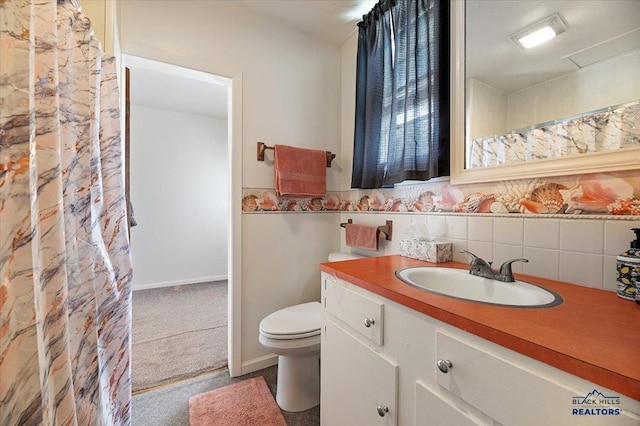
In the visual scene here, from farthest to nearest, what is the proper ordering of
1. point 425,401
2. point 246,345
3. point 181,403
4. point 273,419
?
point 246,345, point 181,403, point 273,419, point 425,401

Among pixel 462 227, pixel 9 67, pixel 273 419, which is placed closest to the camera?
pixel 9 67

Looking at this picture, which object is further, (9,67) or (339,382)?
(339,382)

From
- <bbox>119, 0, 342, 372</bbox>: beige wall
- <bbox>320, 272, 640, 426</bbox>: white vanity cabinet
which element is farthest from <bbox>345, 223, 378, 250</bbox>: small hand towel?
<bbox>320, 272, 640, 426</bbox>: white vanity cabinet

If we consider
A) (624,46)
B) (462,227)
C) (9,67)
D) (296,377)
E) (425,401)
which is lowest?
(296,377)

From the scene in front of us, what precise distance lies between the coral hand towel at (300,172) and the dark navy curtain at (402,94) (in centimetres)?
25

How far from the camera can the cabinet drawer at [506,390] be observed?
425 millimetres

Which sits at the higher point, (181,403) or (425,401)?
(425,401)

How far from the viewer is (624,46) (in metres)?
0.78

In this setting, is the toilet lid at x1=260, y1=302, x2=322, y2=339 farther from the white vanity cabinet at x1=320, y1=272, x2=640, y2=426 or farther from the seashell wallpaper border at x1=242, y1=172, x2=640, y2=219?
the seashell wallpaper border at x1=242, y1=172, x2=640, y2=219

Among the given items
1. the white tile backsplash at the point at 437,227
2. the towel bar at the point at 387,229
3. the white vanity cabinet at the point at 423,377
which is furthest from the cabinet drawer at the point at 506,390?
the towel bar at the point at 387,229

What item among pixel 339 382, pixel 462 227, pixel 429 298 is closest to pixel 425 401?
pixel 429 298

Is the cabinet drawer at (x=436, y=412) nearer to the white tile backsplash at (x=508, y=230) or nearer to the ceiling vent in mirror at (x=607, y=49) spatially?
the white tile backsplash at (x=508, y=230)

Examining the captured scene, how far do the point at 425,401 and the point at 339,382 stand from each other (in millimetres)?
425

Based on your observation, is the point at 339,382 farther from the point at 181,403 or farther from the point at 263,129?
the point at 263,129
